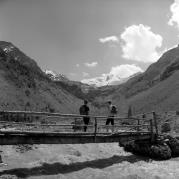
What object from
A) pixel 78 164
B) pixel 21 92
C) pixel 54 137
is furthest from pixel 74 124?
pixel 21 92

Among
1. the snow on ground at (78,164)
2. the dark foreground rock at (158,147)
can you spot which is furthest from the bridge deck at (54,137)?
the dark foreground rock at (158,147)

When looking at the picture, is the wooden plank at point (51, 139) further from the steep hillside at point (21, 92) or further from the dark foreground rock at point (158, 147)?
the steep hillside at point (21, 92)

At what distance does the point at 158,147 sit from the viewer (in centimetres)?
2473

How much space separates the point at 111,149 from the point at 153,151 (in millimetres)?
3283

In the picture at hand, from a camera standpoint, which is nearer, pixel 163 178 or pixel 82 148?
pixel 163 178

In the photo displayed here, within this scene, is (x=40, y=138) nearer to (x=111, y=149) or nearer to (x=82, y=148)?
(x=82, y=148)

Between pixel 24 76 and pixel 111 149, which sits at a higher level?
pixel 24 76

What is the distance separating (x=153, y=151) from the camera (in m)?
24.6

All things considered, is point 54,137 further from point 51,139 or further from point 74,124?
point 74,124

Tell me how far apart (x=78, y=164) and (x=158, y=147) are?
23.1ft

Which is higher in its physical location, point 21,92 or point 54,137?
point 21,92

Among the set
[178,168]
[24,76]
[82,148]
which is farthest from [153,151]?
[24,76]

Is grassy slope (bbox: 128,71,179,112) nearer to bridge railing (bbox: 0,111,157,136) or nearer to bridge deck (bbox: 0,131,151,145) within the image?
bridge railing (bbox: 0,111,157,136)

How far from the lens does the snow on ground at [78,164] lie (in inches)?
715
